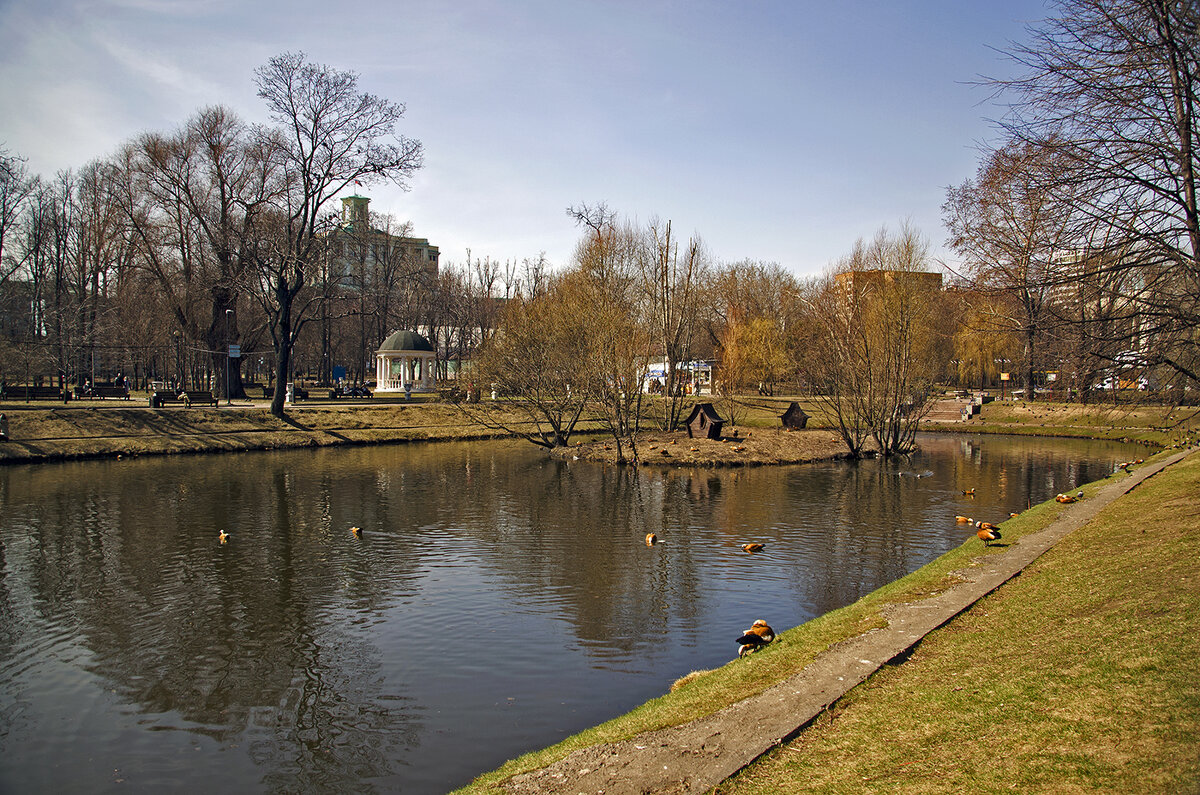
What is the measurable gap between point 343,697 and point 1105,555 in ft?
34.1

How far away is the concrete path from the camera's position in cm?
584

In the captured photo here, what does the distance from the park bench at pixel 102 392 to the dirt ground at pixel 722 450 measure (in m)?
30.4

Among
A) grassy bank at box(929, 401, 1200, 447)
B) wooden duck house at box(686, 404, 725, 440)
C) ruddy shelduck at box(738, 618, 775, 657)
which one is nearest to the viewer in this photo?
ruddy shelduck at box(738, 618, 775, 657)

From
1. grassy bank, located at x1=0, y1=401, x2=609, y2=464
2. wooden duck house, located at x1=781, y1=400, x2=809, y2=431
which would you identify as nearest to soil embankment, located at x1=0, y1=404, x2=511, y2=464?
grassy bank, located at x1=0, y1=401, x2=609, y2=464

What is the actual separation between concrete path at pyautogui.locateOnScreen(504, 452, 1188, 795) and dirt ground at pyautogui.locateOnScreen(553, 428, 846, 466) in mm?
23686

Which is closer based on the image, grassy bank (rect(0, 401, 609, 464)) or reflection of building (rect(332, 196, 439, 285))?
grassy bank (rect(0, 401, 609, 464))

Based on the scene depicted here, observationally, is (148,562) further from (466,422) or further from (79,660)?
(466,422)

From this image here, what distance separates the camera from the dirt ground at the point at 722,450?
3278 cm

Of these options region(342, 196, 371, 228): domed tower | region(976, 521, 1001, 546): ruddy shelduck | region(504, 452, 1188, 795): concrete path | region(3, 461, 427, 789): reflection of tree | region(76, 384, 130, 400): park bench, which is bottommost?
region(3, 461, 427, 789): reflection of tree

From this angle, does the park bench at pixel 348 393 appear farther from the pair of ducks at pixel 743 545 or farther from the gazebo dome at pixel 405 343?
the pair of ducks at pixel 743 545

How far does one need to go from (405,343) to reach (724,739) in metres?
61.8

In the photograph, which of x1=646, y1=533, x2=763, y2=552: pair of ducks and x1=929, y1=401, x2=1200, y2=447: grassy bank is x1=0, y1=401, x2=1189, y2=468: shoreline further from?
x1=646, y1=533, x2=763, y2=552: pair of ducks

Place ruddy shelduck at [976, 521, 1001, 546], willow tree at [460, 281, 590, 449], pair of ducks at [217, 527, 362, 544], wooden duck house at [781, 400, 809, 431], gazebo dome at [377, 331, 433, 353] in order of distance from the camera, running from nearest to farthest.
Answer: ruddy shelduck at [976, 521, 1001, 546]
pair of ducks at [217, 527, 362, 544]
willow tree at [460, 281, 590, 449]
wooden duck house at [781, 400, 809, 431]
gazebo dome at [377, 331, 433, 353]

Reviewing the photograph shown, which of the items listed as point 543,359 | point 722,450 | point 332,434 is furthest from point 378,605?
point 332,434
